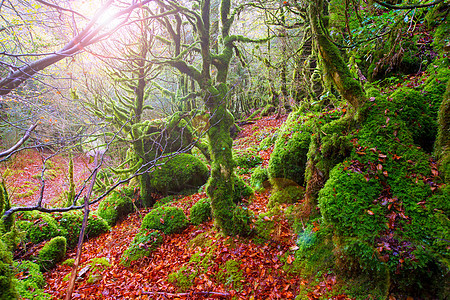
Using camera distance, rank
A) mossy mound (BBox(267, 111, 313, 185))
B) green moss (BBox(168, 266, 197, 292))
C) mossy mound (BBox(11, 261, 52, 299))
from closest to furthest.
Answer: mossy mound (BBox(11, 261, 52, 299)) → green moss (BBox(168, 266, 197, 292)) → mossy mound (BBox(267, 111, 313, 185))

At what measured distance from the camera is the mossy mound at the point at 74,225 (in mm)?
6250

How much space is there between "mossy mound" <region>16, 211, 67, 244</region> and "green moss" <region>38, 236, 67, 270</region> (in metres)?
0.66

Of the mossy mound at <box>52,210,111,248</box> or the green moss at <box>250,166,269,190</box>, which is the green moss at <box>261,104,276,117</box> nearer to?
the green moss at <box>250,166,269,190</box>

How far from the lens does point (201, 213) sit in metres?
5.84

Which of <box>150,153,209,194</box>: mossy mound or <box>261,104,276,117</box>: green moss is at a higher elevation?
<box>261,104,276,117</box>: green moss

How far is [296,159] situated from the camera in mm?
5043

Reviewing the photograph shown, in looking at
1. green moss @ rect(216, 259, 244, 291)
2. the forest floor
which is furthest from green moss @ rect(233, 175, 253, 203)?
green moss @ rect(216, 259, 244, 291)

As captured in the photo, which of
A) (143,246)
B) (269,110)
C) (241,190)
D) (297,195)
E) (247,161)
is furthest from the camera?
(269,110)

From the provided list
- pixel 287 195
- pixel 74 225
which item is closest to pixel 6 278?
pixel 287 195

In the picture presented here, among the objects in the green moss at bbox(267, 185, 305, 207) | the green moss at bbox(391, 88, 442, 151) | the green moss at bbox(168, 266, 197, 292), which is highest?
the green moss at bbox(391, 88, 442, 151)

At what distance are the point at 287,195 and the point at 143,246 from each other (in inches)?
153

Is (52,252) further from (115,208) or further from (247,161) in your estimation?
(247,161)

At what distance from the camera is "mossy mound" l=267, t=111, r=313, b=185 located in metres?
5.02

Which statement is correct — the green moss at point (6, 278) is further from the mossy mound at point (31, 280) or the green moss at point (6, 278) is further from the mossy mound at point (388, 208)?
the mossy mound at point (388, 208)
